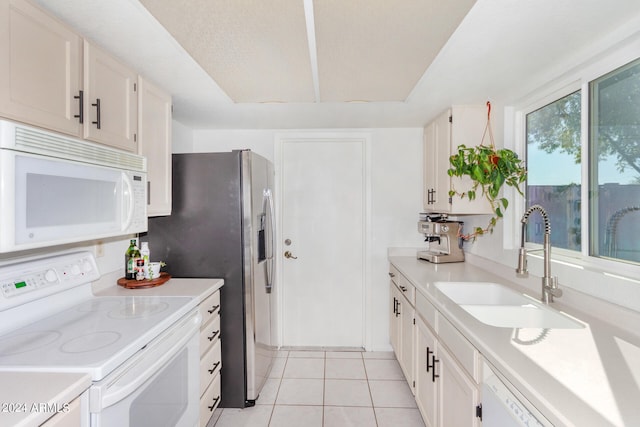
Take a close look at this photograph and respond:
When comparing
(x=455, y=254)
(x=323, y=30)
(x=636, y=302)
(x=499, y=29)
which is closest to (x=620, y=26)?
(x=499, y=29)

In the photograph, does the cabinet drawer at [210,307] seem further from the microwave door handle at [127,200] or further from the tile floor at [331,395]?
the tile floor at [331,395]

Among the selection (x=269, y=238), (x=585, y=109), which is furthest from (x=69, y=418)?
(x=585, y=109)

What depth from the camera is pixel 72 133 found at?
130cm

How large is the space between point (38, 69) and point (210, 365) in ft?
5.51

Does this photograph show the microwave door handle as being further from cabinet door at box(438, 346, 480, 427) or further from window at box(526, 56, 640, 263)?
window at box(526, 56, 640, 263)

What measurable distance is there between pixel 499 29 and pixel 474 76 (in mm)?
506

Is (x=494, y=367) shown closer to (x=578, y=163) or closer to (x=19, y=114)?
(x=578, y=163)

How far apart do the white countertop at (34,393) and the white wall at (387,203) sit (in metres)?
2.44

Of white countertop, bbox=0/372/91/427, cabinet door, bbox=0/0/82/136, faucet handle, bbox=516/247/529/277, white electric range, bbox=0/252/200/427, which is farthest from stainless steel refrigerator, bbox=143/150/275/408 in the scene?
faucet handle, bbox=516/247/529/277

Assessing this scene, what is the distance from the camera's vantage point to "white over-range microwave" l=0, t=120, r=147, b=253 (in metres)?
0.95

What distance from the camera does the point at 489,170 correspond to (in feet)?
6.91

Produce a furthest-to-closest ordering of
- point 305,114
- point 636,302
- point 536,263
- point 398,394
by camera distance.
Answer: point 305,114 < point 398,394 < point 536,263 < point 636,302

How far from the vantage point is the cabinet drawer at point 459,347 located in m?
1.22

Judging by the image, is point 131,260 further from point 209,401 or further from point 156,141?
point 209,401
